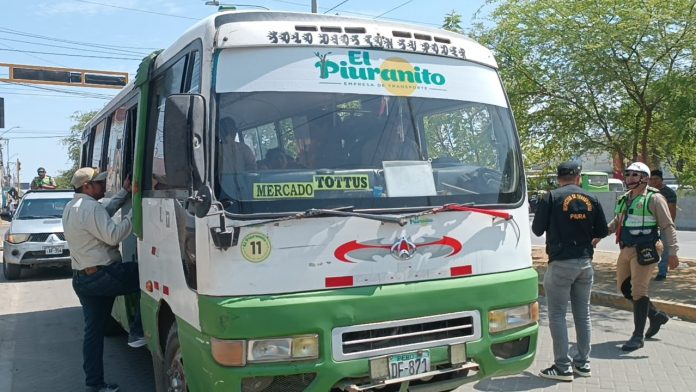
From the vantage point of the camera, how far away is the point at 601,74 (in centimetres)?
955

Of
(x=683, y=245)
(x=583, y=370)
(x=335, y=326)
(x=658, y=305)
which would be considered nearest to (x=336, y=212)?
(x=335, y=326)

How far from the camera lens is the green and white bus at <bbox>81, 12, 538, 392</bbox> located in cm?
347

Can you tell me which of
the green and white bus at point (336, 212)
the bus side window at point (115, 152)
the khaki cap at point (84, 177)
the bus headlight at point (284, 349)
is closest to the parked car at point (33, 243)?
the bus side window at point (115, 152)

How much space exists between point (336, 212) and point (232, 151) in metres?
0.68

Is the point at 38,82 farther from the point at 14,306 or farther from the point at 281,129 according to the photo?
the point at 281,129

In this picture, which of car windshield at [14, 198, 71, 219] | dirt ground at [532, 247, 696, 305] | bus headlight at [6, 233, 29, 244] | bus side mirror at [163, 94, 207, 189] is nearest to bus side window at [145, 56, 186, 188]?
bus side mirror at [163, 94, 207, 189]

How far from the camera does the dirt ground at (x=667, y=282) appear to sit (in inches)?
343

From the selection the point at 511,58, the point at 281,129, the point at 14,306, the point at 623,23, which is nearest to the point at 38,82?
the point at 14,306

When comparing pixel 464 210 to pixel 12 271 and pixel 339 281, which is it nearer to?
pixel 339 281

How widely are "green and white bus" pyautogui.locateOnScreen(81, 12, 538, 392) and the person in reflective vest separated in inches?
94.9

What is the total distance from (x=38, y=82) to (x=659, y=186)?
78.1ft

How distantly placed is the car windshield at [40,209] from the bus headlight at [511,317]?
11457 millimetres

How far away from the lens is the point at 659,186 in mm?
9797

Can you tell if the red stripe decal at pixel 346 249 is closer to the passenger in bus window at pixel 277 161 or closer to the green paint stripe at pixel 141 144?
the passenger in bus window at pixel 277 161
